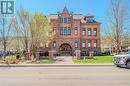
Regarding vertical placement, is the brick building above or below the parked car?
above

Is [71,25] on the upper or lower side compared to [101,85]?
upper

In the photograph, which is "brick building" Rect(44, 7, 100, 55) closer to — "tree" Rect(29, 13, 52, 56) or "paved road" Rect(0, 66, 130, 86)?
"tree" Rect(29, 13, 52, 56)

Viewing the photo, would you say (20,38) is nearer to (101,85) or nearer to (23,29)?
(23,29)

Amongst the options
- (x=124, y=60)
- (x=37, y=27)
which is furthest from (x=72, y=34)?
(x=124, y=60)

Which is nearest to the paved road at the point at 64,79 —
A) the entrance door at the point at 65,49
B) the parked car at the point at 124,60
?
the parked car at the point at 124,60

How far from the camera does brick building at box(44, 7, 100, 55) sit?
60281 mm

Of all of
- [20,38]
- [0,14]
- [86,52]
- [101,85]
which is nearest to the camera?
[101,85]

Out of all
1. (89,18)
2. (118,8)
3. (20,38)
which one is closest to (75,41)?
(89,18)

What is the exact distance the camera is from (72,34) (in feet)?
198

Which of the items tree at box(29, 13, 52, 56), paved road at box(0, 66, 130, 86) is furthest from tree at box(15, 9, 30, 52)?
paved road at box(0, 66, 130, 86)

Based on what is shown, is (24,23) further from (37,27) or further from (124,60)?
(124,60)

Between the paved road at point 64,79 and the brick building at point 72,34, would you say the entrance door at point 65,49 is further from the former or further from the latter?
the paved road at point 64,79

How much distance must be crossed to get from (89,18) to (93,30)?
383 cm

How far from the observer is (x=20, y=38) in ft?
145
